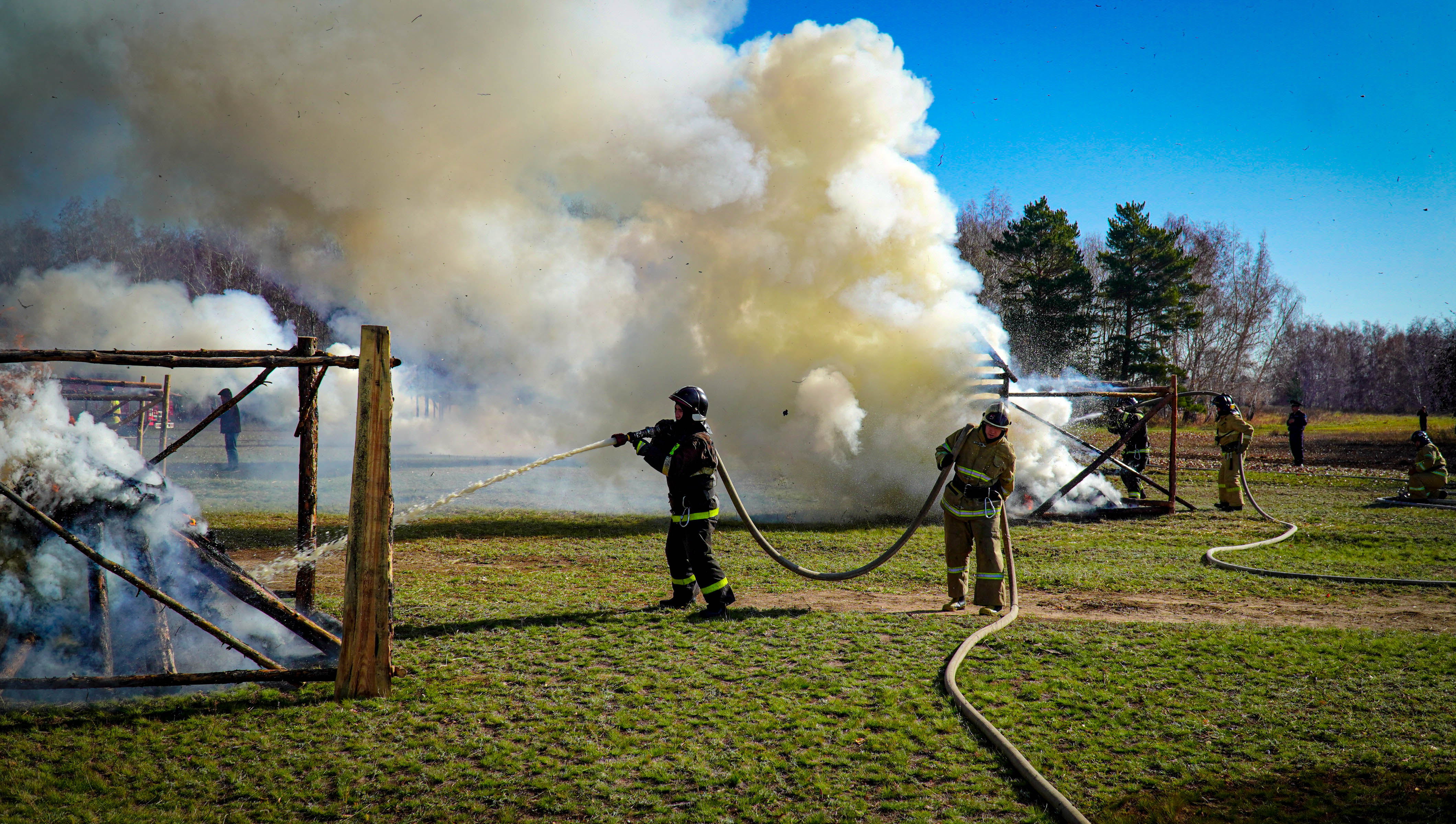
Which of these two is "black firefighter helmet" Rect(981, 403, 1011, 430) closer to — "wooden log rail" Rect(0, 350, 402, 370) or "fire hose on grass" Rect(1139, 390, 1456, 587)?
"fire hose on grass" Rect(1139, 390, 1456, 587)

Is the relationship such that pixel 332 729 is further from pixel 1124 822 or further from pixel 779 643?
pixel 1124 822

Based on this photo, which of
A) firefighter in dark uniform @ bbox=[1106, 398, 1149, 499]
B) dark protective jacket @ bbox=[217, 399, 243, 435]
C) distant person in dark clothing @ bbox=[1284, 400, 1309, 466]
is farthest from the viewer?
distant person in dark clothing @ bbox=[1284, 400, 1309, 466]

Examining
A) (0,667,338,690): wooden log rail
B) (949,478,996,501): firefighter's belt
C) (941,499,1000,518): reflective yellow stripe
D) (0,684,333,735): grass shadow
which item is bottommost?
(0,684,333,735): grass shadow

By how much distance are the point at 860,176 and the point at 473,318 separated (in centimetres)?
1248

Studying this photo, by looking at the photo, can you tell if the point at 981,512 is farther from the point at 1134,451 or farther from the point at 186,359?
the point at 1134,451

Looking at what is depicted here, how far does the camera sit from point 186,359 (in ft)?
18.3

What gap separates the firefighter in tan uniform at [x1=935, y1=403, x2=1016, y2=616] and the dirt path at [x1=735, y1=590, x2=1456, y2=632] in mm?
353

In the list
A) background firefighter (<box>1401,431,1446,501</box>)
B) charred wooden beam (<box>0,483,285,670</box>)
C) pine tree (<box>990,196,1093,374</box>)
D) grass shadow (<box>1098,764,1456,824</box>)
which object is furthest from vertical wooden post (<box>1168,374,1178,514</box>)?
pine tree (<box>990,196,1093,374</box>)

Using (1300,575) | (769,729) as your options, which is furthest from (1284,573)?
(769,729)

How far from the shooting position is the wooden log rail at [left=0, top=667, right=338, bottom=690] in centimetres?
502

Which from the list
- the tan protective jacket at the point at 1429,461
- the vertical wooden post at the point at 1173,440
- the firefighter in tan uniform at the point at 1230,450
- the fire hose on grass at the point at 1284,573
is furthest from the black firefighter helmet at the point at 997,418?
the tan protective jacket at the point at 1429,461

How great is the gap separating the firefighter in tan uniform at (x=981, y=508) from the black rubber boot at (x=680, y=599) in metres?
2.71

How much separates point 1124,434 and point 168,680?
1633cm

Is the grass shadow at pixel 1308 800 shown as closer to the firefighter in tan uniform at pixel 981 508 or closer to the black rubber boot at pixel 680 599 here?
the firefighter in tan uniform at pixel 981 508
